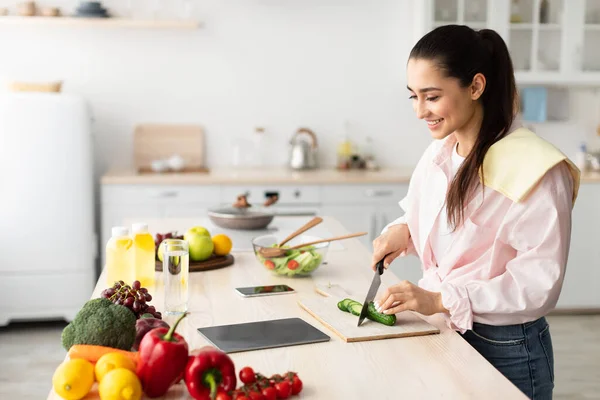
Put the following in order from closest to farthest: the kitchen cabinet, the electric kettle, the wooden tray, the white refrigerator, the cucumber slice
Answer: the cucumber slice → the wooden tray → the white refrigerator → the kitchen cabinet → the electric kettle

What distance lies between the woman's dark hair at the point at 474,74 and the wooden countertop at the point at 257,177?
109 inches

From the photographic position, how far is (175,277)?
1859 millimetres

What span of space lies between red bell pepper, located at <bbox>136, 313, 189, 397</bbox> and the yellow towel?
32.3 inches

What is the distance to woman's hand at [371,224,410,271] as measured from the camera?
2.07m

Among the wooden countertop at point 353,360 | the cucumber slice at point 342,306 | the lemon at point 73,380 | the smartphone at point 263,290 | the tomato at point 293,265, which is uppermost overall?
the lemon at point 73,380

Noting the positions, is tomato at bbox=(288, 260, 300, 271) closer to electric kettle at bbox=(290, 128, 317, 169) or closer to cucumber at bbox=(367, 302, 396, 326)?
cucumber at bbox=(367, 302, 396, 326)

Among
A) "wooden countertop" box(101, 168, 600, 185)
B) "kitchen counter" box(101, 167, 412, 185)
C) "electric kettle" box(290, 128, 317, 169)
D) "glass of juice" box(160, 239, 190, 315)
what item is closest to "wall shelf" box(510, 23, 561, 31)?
"wooden countertop" box(101, 168, 600, 185)

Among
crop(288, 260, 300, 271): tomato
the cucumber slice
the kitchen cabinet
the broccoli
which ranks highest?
the broccoli

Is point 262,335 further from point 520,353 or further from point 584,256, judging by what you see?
point 584,256

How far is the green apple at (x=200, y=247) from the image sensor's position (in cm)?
236

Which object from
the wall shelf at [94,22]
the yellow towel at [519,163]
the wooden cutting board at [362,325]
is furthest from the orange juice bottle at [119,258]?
the wall shelf at [94,22]

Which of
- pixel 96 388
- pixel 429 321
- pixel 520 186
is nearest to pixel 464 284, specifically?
pixel 429 321

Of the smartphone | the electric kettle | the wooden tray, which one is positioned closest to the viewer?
the smartphone

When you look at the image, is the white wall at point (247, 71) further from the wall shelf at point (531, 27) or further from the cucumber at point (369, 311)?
the cucumber at point (369, 311)
